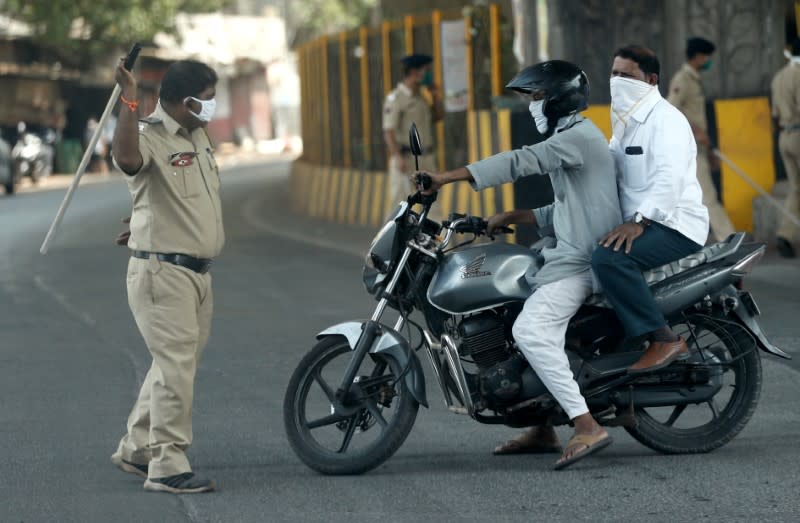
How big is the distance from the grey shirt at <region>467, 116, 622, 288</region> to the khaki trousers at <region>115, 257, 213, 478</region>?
4.52 ft

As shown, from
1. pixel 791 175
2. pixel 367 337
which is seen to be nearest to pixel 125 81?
pixel 367 337

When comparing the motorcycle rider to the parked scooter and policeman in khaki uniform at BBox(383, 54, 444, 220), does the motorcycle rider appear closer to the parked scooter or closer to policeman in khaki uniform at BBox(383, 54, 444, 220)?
policeman in khaki uniform at BBox(383, 54, 444, 220)

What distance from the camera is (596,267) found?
5.93 metres

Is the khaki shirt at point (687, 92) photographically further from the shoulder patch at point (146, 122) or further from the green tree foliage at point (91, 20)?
the green tree foliage at point (91, 20)

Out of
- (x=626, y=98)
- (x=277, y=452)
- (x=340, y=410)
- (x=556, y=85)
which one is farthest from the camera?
(x=277, y=452)

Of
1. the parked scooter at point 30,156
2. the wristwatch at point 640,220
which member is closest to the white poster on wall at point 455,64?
the wristwatch at point 640,220

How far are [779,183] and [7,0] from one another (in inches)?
1057

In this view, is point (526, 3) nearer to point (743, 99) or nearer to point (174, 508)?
point (743, 99)

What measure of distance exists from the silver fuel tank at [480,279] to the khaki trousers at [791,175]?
7.42 meters

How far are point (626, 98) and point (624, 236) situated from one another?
0.61 meters

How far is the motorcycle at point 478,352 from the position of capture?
5961mm

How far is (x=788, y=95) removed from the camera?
12727mm

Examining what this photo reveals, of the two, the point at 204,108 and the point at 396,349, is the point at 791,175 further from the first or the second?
the point at 204,108

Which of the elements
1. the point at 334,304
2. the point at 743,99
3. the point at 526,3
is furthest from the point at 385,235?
the point at 526,3
